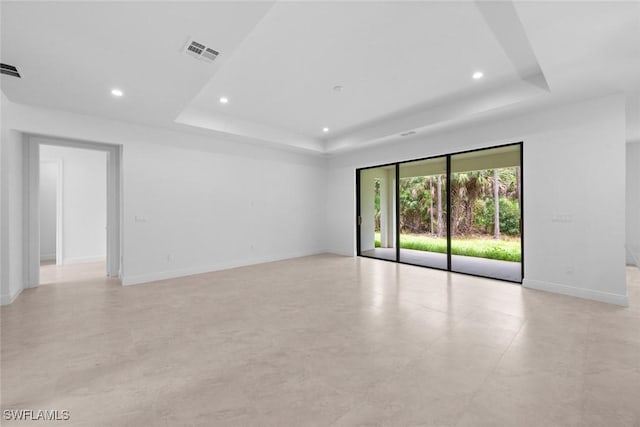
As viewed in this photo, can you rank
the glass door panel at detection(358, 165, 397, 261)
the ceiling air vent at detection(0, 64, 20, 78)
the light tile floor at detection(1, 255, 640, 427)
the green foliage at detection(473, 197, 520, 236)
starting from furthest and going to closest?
the glass door panel at detection(358, 165, 397, 261), the green foliage at detection(473, 197, 520, 236), the ceiling air vent at detection(0, 64, 20, 78), the light tile floor at detection(1, 255, 640, 427)

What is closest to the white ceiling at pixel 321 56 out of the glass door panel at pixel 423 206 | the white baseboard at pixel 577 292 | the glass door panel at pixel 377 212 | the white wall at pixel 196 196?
the white wall at pixel 196 196

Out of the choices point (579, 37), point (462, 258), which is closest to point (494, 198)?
point (462, 258)

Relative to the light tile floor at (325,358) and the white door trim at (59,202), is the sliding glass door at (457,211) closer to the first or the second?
the light tile floor at (325,358)

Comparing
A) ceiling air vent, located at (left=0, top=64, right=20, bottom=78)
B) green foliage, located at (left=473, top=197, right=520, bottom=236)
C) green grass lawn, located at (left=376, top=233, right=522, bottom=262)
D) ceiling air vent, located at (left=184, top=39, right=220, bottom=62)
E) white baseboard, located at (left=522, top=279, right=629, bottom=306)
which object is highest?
ceiling air vent, located at (left=0, top=64, right=20, bottom=78)

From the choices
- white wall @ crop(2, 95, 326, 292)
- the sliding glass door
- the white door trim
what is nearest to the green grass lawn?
the sliding glass door

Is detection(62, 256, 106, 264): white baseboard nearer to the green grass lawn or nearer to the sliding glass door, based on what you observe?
the sliding glass door

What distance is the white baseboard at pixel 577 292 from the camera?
3.65 meters

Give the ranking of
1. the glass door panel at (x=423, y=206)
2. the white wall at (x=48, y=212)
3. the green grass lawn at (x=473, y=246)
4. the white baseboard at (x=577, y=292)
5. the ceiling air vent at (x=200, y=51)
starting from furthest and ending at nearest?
the white wall at (x=48, y=212) → the glass door panel at (x=423, y=206) → the green grass lawn at (x=473, y=246) → the white baseboard at (x=577, y=292) → the ceiling air vent at (x=200, y=51)

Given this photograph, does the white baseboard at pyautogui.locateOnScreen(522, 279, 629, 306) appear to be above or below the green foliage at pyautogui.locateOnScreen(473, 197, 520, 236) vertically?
below

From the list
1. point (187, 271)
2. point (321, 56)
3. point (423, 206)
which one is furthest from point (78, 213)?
point (423, 206)

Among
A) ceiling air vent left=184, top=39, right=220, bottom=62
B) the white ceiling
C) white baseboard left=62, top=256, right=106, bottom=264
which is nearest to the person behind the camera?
the white ceiling

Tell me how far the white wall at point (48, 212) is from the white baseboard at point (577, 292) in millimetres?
10763

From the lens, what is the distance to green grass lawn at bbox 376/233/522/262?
5685 millimetres

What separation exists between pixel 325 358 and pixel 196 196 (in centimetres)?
449
